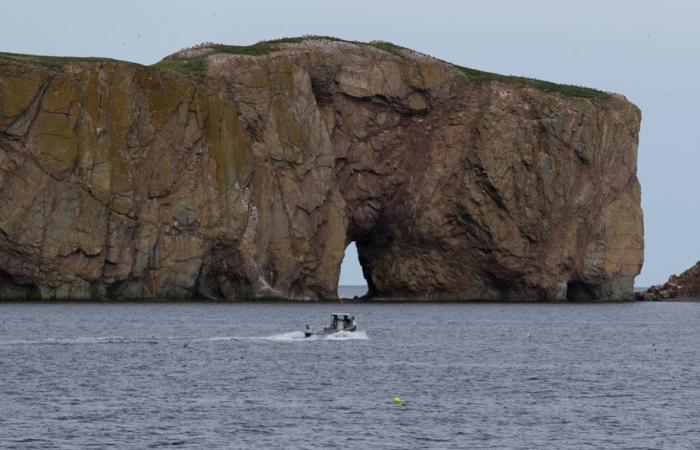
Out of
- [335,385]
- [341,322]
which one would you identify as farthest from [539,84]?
[335,385]

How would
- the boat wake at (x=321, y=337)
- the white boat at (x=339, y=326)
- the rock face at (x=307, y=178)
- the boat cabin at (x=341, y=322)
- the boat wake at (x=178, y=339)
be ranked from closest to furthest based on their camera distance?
1. the boat wake at (x=178, y=339)
2. the boat wake at (x=321, y=337)
3. the white boat at (x=339, y=326)
4. the boat cabin at (x=341, y=322)
5. the rock face at (x=307, y=178)

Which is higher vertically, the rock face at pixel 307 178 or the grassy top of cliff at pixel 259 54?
the grassy top of cliff at pixel 259 54

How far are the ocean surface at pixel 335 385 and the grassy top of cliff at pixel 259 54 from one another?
25.6 metres

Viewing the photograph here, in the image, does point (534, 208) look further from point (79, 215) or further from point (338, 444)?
point (338, 444)

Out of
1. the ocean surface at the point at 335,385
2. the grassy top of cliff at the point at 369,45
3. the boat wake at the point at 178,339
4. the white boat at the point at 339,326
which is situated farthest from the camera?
the grassy top of cliff at the point at 369,45

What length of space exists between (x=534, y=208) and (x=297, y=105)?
2697 cm

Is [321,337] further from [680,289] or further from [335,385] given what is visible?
[680,289]

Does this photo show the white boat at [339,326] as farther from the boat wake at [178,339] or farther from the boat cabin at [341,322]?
the boat wake at [178,339]

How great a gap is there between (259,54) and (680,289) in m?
72.6

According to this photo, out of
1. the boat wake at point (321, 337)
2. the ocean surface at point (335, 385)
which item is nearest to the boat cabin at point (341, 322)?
the boat wake at point (321, 337)

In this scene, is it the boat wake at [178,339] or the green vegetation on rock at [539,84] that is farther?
the green vegetation on rock at [539,84]

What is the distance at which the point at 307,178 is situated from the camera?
13462 cm

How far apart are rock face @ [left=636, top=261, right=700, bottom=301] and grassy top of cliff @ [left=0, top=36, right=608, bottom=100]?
3703 centimetres

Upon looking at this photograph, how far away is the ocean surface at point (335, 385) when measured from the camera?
165 feet
